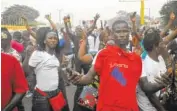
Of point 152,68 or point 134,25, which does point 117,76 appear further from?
point 134,25

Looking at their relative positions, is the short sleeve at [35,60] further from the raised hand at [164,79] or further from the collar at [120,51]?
the raised hand at [164,79]

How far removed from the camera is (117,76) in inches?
139

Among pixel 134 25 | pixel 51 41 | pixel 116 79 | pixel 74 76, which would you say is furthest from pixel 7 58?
pixel 134 25

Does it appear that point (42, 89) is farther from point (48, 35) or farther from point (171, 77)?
point (171, 77)

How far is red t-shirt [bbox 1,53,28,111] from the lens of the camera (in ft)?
11.2

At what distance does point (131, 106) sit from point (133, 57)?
1.47 feet

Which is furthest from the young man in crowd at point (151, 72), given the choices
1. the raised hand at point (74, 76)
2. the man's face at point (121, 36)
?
the raised hand at point (74, 76)

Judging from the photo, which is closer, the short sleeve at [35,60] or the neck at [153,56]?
the neck at [153,56]

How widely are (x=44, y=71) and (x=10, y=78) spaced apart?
1359mm

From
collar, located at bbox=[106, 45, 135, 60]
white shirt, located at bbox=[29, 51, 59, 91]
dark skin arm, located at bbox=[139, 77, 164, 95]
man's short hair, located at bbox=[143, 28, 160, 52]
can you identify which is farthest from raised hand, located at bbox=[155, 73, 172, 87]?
white shirt, located at bbox=[29, 51, 59, 91]

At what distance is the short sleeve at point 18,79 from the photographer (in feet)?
11.4

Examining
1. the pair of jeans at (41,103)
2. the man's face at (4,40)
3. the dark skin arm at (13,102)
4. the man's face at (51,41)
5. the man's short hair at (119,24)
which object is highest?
the man's short hair at (119,24)

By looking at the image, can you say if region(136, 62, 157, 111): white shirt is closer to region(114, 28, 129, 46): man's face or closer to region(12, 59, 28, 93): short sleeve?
region(114, 28, 129, 46): man's face

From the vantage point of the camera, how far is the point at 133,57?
144 inches
